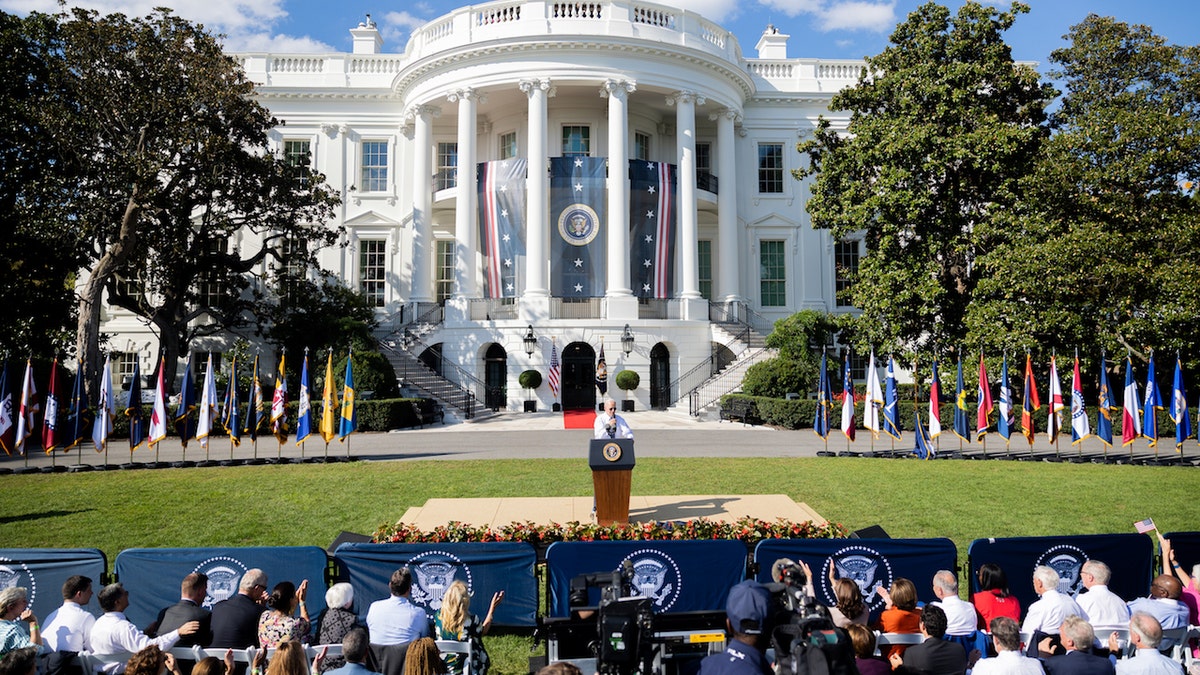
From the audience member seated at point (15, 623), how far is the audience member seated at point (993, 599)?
7336 mm

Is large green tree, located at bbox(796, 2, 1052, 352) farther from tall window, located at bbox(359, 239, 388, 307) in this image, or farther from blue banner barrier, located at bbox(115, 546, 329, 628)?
tall window, located at bbox(359, 239, 388, 307)

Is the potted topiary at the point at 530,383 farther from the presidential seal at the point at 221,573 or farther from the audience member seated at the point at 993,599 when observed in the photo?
the audience member seated at the point at 993,599

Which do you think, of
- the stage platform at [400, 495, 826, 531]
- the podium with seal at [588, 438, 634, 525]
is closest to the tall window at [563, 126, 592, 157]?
the stage platform at [400, 495, 826, 531]

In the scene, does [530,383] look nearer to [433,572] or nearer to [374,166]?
[374,166]

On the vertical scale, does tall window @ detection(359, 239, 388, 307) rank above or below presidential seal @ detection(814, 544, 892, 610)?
above

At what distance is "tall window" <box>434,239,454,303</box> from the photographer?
3722cm

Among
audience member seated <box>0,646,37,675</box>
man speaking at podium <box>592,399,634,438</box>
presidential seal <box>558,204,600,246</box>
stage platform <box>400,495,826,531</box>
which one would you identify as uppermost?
presidential seal <box>558,204,600,246</box>

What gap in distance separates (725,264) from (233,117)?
825 inches

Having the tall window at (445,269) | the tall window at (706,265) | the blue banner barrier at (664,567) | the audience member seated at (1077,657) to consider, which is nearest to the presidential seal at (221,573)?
the blue banner barrier at (664,567)

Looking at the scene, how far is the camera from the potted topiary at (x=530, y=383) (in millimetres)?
30609

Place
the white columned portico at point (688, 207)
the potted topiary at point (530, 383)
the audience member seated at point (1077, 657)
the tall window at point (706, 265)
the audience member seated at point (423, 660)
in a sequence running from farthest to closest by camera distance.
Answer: the tall window at point (706, 265) → the white columned portico at point (688, 207) → the potted topiary at point (530, 383) → the audience member seated at point (1077, 657) → the audience member seated at point (423, 660)

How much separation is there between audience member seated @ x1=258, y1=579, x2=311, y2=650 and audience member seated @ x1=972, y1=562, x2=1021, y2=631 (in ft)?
18.2

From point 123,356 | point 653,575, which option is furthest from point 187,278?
point 653,575

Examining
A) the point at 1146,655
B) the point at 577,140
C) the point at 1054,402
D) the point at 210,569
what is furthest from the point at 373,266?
the point at 1146,655
